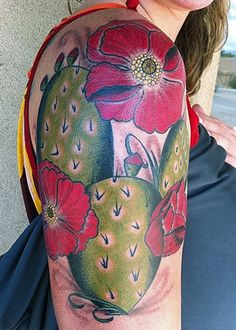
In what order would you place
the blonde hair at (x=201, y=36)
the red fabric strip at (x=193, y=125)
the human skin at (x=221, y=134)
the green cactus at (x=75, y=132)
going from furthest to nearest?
the blonde hair at (x=201, y=36)
the human skin at (x=221, y=134)
the red fabric strip at (x=193, y=125)
the green cactus at (x=75, y=132)

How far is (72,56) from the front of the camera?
0.74 m

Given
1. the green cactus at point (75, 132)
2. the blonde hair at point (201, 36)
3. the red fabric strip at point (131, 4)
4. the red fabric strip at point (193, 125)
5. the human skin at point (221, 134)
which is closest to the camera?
the green cactus at point (75, 132)

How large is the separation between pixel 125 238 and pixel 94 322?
0.43ft

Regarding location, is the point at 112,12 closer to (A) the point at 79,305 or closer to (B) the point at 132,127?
(B) the point at 132,127

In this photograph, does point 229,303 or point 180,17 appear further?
point 180,17

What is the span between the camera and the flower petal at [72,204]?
71 centimetres

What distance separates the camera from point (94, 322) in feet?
2.37

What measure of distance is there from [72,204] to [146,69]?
0.21 meters

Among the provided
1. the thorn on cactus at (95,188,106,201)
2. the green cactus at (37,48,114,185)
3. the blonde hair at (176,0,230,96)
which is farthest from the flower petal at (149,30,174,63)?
the blonde hair at (176,0,230,96)

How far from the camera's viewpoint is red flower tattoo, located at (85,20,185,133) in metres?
0.70

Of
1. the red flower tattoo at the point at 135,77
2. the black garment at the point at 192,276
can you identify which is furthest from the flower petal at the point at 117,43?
the black garment at the point at 192,276

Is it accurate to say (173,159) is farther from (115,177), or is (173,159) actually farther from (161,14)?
(161,14)

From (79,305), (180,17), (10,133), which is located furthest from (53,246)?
(10,133)

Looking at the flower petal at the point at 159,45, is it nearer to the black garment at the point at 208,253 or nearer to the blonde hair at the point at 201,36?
the black garment at the point at 208,253
